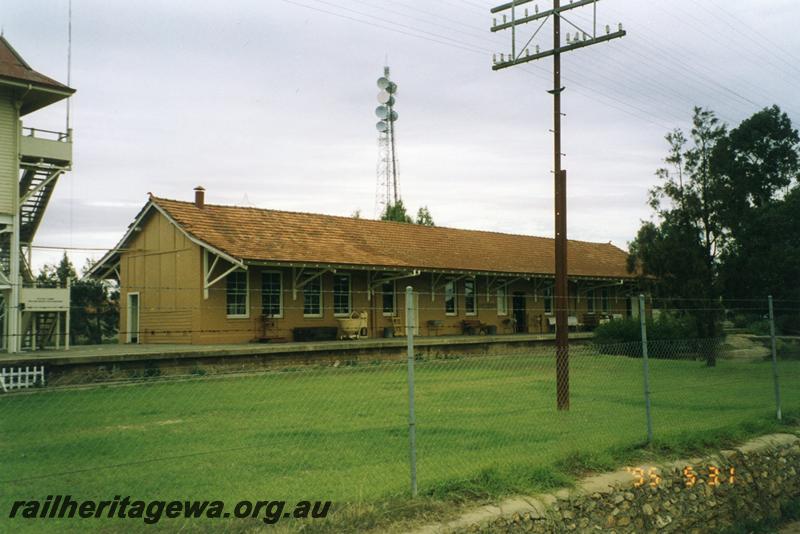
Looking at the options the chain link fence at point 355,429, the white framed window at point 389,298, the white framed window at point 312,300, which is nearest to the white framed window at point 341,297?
the white framed window at point 312,300

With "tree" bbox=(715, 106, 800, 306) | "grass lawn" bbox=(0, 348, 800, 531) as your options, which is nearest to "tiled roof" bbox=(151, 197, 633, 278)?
"grass lawn" bbox=(0, 348, 800, 531)

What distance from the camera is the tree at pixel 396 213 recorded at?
50.2m

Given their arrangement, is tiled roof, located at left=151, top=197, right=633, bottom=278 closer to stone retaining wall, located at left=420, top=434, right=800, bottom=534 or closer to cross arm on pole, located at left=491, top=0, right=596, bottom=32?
cross arm on pole, located at left=491, top=0, right=596, bottom=32

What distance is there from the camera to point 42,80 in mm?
20641

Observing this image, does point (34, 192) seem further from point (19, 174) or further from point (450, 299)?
point (450, 299)

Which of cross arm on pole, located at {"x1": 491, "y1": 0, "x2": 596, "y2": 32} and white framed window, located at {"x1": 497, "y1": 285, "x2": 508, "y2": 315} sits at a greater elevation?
cross arm on pole, located at {"x1": 491, "y1": 0, "x2": 596, "y2": 32}

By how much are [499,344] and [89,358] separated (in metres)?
14.5

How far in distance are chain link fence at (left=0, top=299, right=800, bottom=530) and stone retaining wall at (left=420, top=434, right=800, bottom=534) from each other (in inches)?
12.3

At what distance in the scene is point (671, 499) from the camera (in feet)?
25.8

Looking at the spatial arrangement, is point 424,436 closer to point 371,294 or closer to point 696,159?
point 696,159

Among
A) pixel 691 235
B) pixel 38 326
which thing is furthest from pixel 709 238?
pixel 38 326

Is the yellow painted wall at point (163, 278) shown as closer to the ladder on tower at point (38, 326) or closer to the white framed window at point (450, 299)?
the ladder on tower at point (38, 326)

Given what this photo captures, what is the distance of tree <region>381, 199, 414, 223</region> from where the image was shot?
50.2 metres

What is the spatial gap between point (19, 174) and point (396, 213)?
1248 inches
